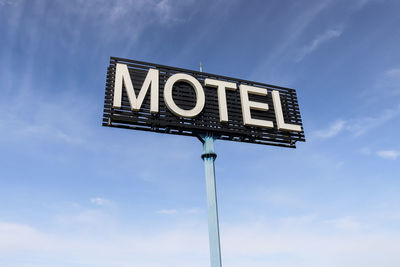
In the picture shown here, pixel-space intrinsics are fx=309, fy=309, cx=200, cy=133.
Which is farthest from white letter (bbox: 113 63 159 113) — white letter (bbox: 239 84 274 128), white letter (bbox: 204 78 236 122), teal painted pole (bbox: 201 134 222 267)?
white letter (bbox: 239 84 274 128)

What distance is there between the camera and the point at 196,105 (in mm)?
17969

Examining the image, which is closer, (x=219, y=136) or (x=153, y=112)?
(x=153, y=112)

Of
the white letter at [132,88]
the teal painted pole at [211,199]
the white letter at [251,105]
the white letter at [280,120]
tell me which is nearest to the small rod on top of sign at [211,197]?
the teal painted pole at [211,199]

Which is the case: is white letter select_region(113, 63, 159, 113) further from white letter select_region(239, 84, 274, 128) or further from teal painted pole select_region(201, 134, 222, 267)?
white letter select_region(239, 84, 274, 128)

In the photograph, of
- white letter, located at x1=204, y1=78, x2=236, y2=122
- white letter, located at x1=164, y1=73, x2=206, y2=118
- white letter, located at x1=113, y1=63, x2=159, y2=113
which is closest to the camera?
white letter, located at x1=113, y1=63, x2=159, y2=113

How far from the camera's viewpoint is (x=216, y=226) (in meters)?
15.2

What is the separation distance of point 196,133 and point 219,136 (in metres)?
1.44

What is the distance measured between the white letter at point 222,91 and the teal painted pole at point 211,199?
1457 mm

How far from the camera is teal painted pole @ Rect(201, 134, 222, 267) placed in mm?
14695

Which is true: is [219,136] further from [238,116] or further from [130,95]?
[130,95]

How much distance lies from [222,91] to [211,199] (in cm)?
683

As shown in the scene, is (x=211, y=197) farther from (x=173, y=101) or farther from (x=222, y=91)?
(x=222, y=91)

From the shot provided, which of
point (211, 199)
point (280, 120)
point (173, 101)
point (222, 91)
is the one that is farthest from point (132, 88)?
point (280, 120)

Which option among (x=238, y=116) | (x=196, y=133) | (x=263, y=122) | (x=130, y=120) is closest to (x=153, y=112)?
(x=130, y=120)
